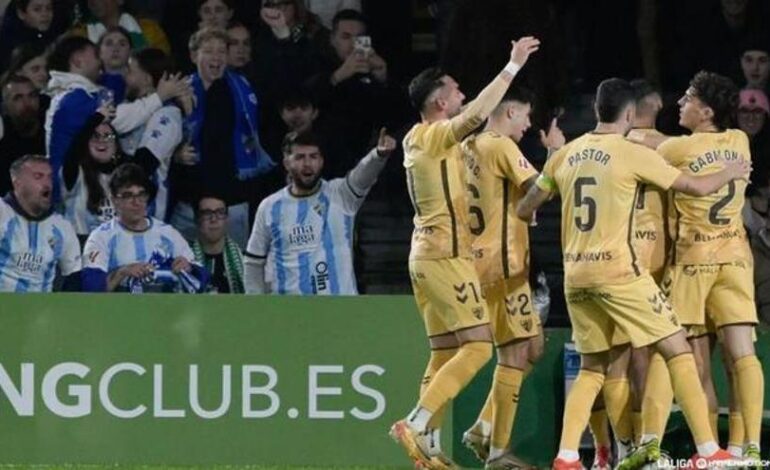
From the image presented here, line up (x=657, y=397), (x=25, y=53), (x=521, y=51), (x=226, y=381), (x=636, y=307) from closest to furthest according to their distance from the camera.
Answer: (x=636, y=307) → (x=657, y=397) → (x=521, y=51) → (x=226, y=381) → (x=25, y=53)

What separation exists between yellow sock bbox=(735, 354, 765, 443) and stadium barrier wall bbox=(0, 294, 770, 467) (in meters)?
0.97

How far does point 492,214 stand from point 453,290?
0.54 metres

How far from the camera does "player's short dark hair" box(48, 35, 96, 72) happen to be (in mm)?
14797

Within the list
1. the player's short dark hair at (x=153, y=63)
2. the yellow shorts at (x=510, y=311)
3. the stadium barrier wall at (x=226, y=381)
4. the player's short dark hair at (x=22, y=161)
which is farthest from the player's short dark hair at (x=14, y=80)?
the yellow shorts at (x=510, y=311)

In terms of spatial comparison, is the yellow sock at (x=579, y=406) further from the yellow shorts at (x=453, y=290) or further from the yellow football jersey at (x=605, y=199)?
the yellow shorts at (x=453, y=290)

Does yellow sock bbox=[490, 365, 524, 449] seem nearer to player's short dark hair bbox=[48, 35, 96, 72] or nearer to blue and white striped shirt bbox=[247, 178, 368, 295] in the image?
blue and white striped shirt bbox=[247, 178, 368, 295]

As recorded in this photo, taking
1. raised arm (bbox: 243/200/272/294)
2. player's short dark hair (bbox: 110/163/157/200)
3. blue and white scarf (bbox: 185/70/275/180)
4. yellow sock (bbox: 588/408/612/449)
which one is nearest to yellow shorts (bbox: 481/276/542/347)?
yellow sock (bbox: 588/408/612/449)

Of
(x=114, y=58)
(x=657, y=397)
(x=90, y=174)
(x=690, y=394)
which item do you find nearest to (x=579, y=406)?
(x=657, y=397)

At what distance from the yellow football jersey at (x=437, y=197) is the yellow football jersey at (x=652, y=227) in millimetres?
933

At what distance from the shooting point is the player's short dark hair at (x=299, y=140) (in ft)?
47.8

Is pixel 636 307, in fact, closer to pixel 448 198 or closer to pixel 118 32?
pixel 448 198

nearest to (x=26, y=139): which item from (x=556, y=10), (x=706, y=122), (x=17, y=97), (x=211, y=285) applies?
(x=17, y=97)

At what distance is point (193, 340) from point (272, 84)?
2.74 metres

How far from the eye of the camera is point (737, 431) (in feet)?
39.2
